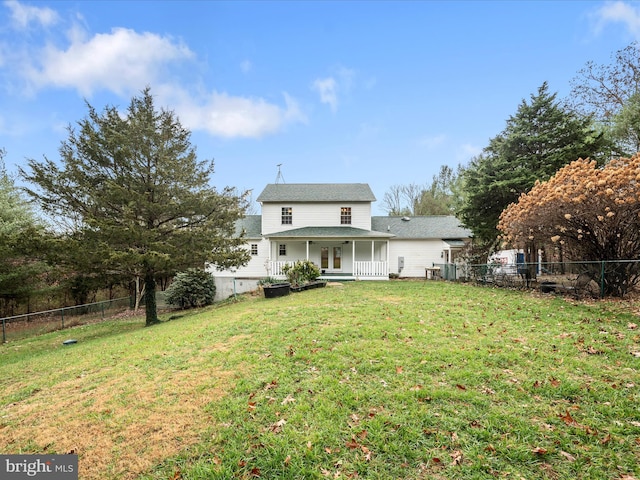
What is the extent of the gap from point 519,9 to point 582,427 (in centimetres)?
1567

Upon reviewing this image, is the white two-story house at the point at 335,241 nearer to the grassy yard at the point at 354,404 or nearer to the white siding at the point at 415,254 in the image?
the white siding at the point at 415,254

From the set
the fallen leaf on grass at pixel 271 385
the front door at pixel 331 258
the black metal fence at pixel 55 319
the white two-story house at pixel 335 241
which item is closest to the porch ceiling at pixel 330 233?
the white two-story house at pixel 335 241

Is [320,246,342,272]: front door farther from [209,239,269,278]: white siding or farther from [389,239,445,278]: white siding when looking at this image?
[209,239,269,278]: white siding

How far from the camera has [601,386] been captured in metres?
3.64

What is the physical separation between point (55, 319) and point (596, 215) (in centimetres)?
2368

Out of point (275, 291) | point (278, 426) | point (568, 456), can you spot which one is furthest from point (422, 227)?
point (278, 426)

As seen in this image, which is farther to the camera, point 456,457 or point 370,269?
point 370,269

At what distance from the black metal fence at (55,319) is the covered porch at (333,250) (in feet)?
31.0

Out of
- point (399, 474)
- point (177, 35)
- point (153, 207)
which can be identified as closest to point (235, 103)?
point (177, 35)

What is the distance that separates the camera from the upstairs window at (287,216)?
2045cm

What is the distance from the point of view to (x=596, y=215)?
8.84 metres

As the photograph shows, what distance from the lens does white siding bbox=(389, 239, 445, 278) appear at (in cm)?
2041

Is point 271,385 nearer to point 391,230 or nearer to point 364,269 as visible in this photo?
point 364,269

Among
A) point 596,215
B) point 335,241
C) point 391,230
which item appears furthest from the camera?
point 391,230
